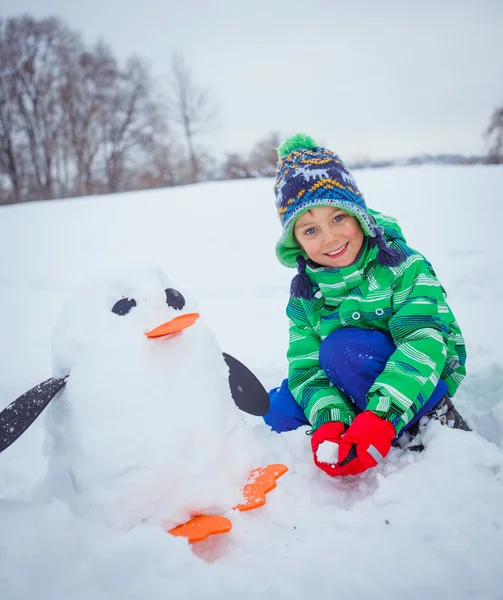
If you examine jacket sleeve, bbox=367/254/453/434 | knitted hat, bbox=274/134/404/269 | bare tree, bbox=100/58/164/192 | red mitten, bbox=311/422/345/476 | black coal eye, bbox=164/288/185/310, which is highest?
bare tree, bbox=100/58/164/192

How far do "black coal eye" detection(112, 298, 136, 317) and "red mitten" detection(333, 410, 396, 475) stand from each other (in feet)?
2.22

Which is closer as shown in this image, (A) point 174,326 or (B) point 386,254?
(A) point 174,326

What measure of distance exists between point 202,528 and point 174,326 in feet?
1.43

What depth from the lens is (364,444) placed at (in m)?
1.09

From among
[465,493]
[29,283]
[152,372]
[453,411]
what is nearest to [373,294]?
[453,411]

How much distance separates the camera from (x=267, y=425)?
159 centimetres

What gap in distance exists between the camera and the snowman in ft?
2.93

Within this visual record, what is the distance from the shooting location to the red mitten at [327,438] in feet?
3.78

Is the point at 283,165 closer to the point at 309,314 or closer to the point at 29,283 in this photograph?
the point at 309,314

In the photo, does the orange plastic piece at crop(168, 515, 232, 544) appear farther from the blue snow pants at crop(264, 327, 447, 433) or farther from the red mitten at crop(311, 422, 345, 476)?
the blue snow pants at crop(264, 327, 447, 433)

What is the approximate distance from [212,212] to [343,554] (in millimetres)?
5238

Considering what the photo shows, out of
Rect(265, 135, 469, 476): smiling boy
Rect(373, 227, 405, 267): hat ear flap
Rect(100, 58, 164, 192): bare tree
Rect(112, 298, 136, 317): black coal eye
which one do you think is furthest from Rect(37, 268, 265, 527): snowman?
Rect(100, 58, 164, 192): bare tree

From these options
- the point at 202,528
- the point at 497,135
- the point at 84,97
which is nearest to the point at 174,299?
the point at 202,528

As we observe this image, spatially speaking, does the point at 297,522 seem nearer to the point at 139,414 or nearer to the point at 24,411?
the point at 139,414
